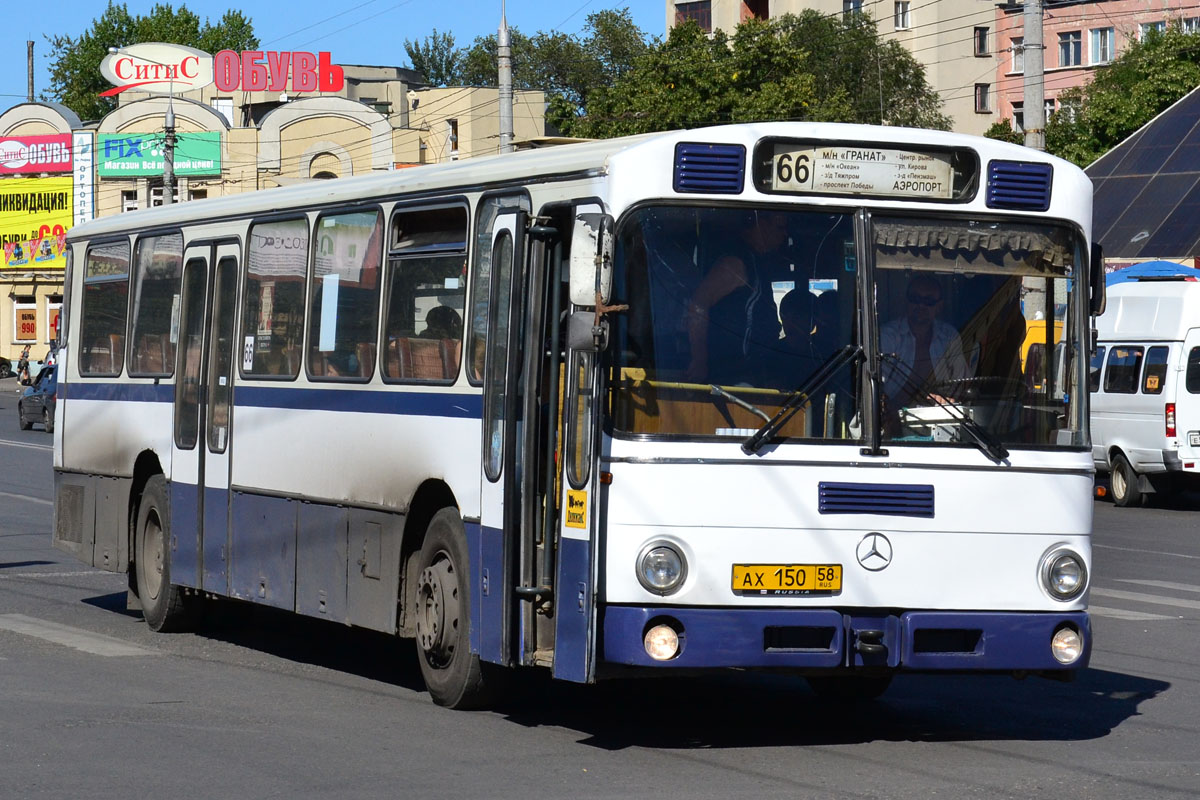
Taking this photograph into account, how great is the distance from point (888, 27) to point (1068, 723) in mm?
84665

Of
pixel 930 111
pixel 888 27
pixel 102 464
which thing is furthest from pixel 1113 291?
pixel 888 27

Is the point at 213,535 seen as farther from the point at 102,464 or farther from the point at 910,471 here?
the point at 910,471

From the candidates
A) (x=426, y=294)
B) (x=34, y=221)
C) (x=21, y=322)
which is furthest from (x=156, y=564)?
(x=21, y=322)

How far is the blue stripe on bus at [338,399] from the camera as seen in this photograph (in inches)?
363

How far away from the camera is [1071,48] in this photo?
292 ft

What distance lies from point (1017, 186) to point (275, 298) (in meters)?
4.71

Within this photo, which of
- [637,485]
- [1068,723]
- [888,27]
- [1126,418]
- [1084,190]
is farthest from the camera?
[888,27]

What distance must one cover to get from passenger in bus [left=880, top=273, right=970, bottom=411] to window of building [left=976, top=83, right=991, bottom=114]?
86539mm

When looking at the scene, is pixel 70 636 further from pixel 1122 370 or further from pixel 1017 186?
pixel 1122 370

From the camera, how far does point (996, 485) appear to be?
823 centimetres

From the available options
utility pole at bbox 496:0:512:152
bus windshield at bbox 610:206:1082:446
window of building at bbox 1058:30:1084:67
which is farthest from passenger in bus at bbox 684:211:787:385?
window of building at bbox 1058:30:1084:67

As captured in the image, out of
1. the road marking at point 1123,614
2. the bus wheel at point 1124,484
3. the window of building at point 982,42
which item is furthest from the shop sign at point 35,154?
the road marking at point 1123,614

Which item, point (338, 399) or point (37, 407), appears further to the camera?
point (37, 407)

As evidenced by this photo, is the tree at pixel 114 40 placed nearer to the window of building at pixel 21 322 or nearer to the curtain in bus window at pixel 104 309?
the window of building at pixel 21 322
